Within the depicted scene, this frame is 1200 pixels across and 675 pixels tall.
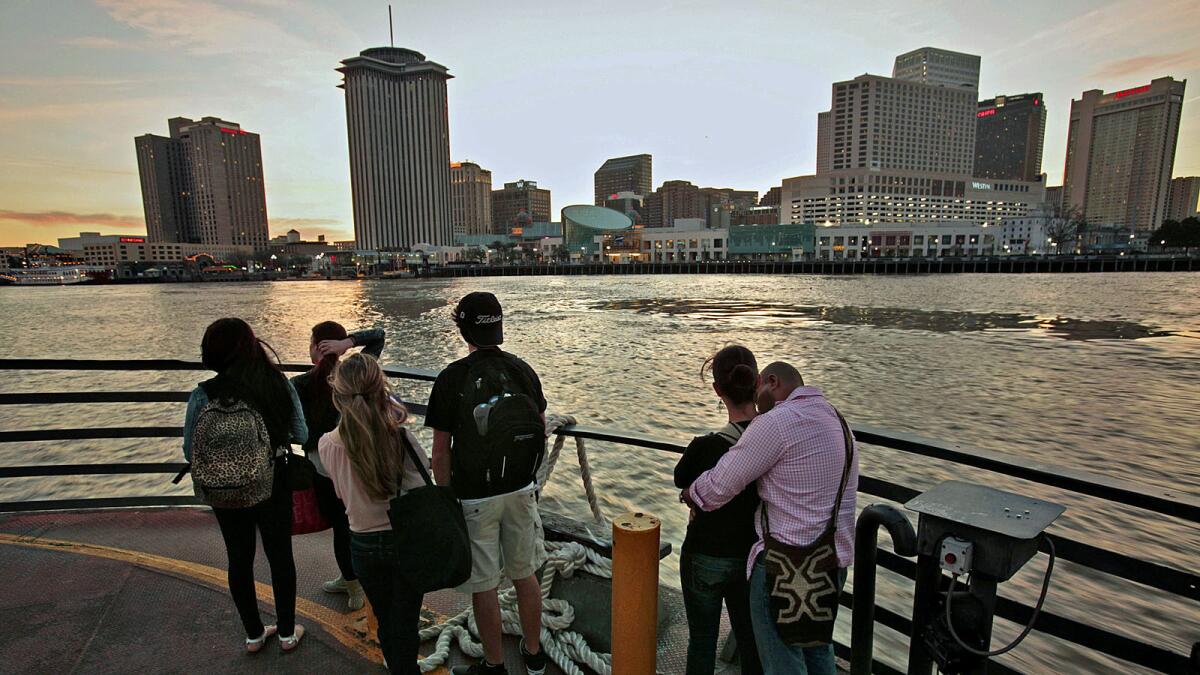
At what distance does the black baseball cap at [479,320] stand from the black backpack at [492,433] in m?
0.10

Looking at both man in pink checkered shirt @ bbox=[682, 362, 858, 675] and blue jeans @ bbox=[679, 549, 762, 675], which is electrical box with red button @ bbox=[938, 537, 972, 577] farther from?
blue jeans @ bbox=[679, 549, 762, 675]

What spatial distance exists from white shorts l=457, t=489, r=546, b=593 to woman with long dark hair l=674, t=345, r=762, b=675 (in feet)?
2.75

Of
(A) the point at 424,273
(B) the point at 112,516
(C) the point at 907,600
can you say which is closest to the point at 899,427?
(C) the point at 907,600

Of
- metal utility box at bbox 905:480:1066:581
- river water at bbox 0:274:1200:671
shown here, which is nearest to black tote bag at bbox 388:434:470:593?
metal utility box at bbox 905:480:1066:581

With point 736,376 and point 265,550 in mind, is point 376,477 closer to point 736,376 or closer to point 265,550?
point 265,550

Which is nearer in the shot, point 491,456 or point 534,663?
point 491,456

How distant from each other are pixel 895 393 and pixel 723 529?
16.4m

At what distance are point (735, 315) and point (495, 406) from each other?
37845mm

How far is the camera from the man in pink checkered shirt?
2334 mm

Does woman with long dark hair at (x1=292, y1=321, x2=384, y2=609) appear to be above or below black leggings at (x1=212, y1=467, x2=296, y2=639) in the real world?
above

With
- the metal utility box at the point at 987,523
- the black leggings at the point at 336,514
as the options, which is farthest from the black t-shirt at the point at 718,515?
the black leggings at the point at 336,514

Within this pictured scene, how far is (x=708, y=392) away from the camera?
655 inches

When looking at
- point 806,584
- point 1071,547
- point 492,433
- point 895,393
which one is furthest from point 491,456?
point 895,393

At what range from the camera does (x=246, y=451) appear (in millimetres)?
3014
